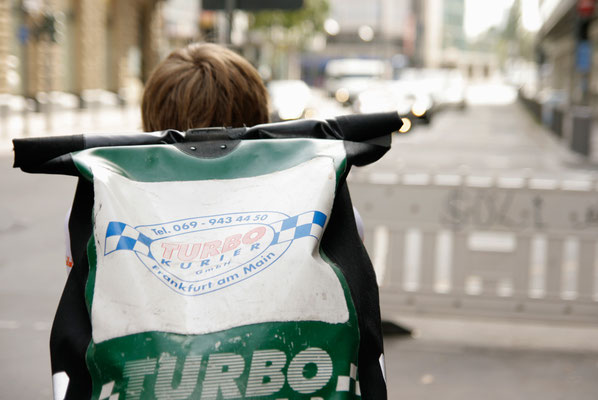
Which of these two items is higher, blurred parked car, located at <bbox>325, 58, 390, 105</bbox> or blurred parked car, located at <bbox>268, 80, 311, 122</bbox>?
blurred parked car, located at <bbox>325, 58, 390, 105</bbox>

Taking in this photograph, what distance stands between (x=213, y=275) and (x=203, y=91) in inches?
28.9

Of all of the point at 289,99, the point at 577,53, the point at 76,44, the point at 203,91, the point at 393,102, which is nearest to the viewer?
the point at 203,91

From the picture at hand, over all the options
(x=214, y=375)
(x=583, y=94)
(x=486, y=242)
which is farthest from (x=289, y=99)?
(x=214, y=375)

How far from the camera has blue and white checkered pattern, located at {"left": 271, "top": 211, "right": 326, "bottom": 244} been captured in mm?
1893

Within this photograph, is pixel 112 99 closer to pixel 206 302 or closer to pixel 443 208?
pixel 443 208

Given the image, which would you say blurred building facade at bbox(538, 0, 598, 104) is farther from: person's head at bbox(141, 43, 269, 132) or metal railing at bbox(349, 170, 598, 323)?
person's head at bbox(141, 43, 269, 132)

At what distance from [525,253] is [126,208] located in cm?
418

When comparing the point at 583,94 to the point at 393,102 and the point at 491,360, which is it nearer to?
the point at 393,102

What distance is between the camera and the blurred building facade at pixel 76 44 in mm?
28859

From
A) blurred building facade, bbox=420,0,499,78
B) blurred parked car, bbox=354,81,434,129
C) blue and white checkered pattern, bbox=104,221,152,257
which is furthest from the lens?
blurred building facade, bbox=420,0,499,78

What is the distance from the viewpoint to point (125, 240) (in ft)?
6.22

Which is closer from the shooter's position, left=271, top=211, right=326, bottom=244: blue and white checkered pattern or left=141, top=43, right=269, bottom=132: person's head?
left=271, top=211, right=326, bottom=244: blue and white checkered pattern

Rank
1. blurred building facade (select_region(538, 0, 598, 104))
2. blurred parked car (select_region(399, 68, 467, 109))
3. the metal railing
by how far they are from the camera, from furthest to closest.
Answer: blurred parked car (select_region(399, 68, 467, 109))
blurred building facade (select_region(538, 0, 598, 104))
the metal railing

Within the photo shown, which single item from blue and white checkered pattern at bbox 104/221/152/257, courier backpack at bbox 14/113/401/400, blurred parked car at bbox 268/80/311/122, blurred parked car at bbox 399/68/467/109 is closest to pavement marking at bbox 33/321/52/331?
courier backpack at bbox 14/113/401/400
